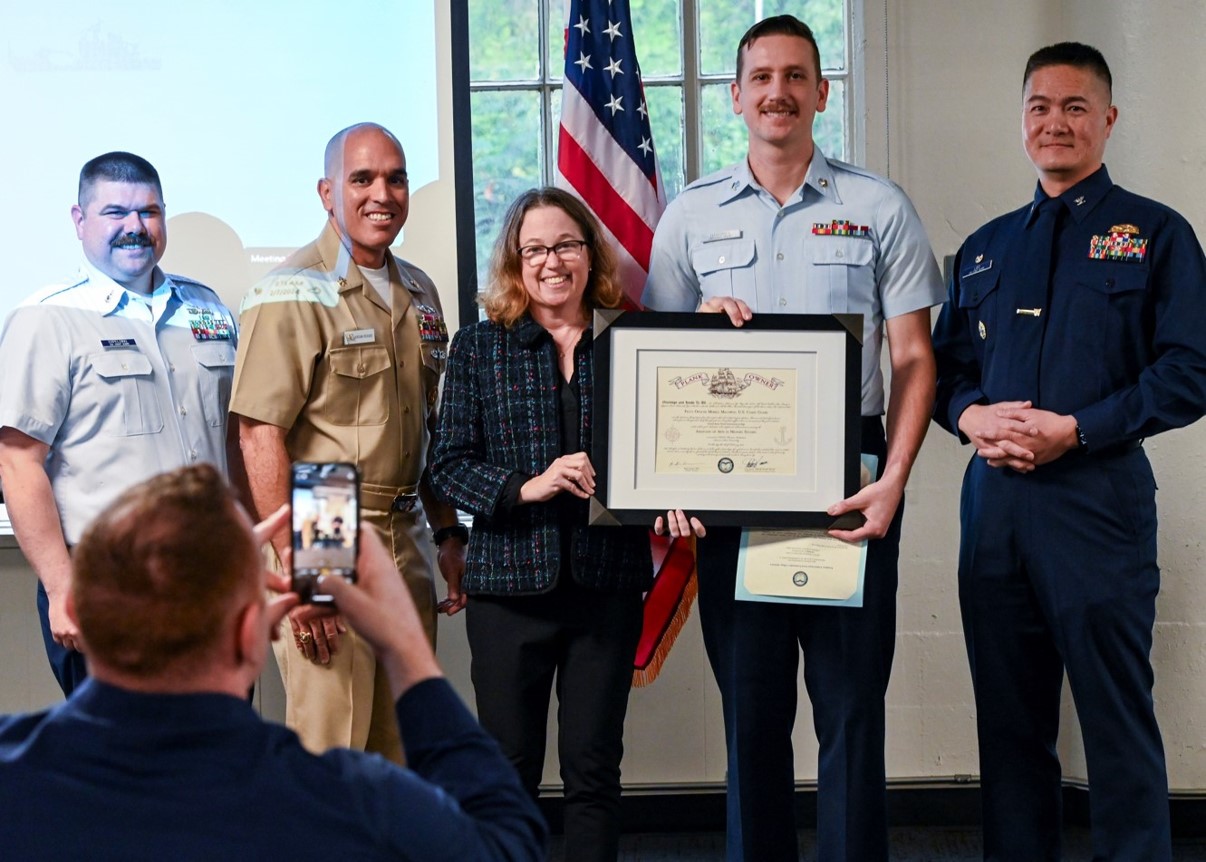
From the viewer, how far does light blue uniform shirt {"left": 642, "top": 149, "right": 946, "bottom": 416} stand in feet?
9.14

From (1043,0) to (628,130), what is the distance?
1.36m

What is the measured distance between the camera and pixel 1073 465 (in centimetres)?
271

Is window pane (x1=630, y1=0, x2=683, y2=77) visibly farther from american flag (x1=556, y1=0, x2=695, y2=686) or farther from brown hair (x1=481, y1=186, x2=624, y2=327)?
brown hair (x1=481, y1=186, x2=624, y2=327)

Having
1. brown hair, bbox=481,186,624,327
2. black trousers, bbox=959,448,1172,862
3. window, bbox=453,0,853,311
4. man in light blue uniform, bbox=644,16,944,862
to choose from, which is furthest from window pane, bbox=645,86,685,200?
black trousers, bbox=959,448,1172,862

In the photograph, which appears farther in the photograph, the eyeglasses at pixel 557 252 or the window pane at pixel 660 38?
the window pane at pixel 660 38

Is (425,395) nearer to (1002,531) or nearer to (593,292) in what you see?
(593,292)

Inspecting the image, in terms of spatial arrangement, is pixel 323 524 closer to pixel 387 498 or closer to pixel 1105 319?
pixel 387 498

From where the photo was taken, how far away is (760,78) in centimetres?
278

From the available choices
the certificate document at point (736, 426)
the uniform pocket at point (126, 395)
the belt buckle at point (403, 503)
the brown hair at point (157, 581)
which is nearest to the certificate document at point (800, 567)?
the certificate document at point (736, 426)

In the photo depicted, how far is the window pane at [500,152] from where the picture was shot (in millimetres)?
4082

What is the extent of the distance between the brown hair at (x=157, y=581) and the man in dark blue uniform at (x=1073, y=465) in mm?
2012

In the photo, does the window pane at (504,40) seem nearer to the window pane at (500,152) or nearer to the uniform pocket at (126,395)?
the window pane at (500,152)

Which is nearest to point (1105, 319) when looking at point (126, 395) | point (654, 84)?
point (654, 84)

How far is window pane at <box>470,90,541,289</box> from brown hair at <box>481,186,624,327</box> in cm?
127
